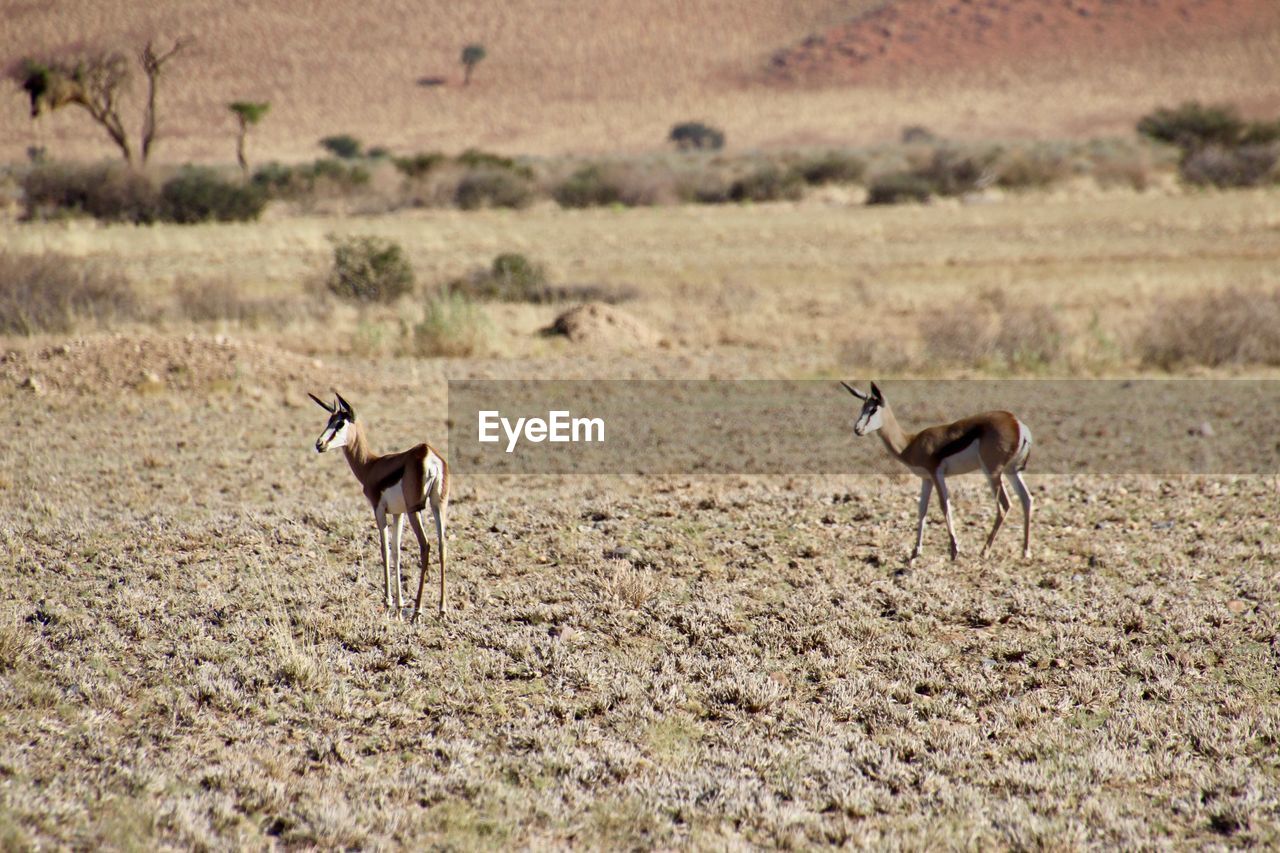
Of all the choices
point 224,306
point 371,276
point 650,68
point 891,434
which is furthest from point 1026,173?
point 650,68

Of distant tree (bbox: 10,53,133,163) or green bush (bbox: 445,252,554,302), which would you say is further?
distant tree (bbox: 10,53,133,163)

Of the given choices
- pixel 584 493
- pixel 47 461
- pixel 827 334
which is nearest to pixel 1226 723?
pixel 584 493

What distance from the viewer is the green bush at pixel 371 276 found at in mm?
21453

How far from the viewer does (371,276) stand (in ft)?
70.2

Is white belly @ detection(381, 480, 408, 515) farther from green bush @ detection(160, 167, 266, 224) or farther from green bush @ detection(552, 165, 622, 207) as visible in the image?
green bush @ detection(552, 165, 622, 207)

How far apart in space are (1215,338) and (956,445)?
11424mm

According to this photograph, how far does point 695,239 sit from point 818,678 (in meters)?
27.0

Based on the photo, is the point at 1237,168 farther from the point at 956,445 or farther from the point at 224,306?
the point at 956,445

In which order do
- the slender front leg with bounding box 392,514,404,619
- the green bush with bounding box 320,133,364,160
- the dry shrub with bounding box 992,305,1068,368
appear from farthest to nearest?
the green bush with bounding box 320,133,364,160 < the dry shrub with bounding box 992,305,1068,368 < the slender front leg with bounding box 392,514,404,619

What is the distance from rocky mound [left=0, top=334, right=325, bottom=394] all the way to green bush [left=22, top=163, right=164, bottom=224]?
21.7 m

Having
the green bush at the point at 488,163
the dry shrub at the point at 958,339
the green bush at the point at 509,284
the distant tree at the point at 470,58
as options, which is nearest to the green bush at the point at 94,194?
the green bush at the point at 488,163

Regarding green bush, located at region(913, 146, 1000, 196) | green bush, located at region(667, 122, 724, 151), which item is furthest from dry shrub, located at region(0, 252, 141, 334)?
green bush, located at region(667, 122, 724, 151)

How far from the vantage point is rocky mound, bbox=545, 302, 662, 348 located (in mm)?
18094

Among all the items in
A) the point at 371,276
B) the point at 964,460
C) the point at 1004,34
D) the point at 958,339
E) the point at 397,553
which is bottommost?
the point at 397,553
